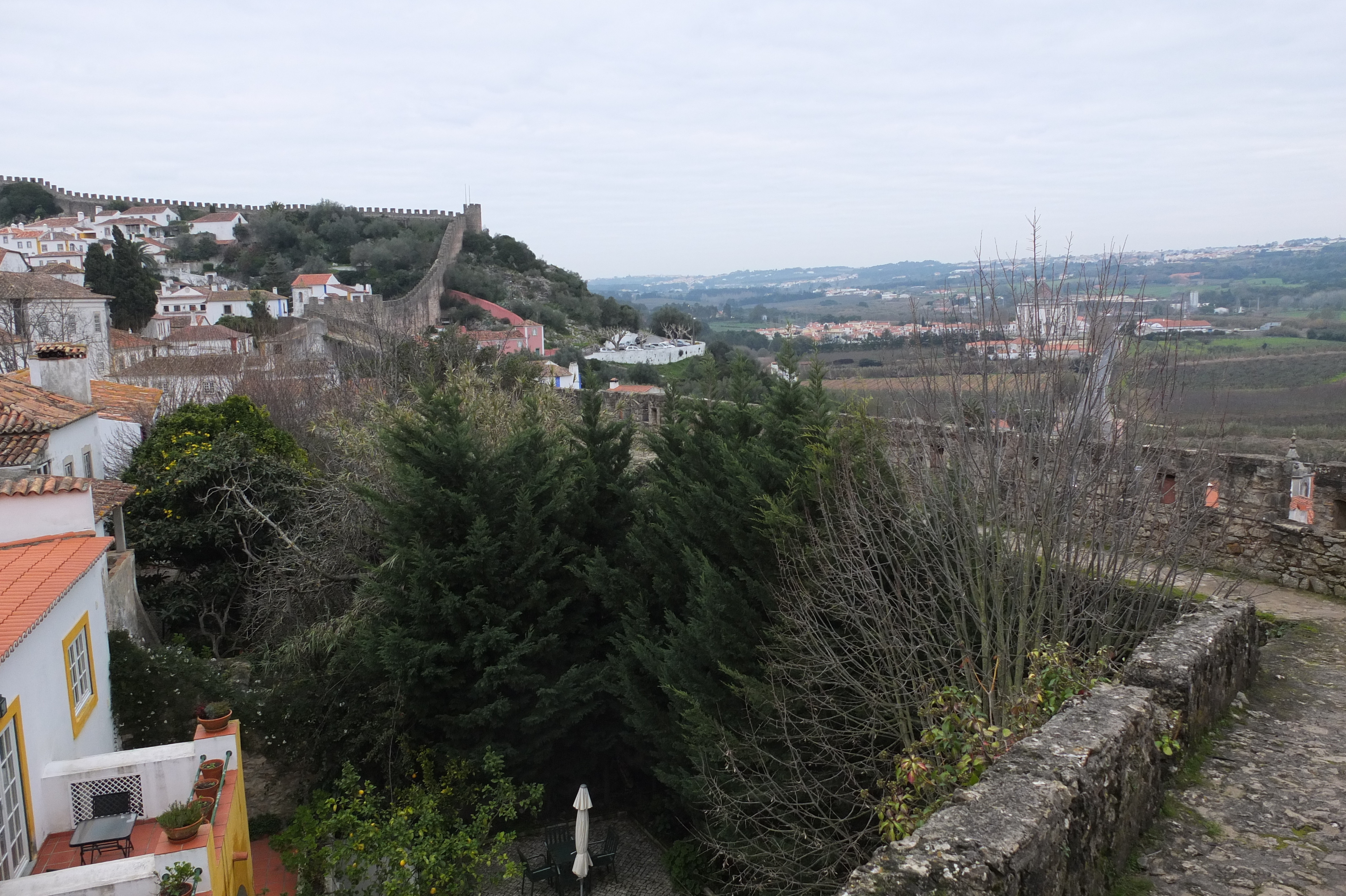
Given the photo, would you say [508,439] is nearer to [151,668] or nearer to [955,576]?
[151,668]

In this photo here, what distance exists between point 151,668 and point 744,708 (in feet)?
24.6

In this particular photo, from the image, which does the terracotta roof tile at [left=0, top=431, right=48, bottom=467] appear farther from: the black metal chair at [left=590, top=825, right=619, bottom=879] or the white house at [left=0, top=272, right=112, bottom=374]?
the white house at [left=0, top=272, right=112, bottom=374]

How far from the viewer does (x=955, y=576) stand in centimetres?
723

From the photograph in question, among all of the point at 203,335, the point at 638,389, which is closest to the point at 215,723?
the point at 638,389

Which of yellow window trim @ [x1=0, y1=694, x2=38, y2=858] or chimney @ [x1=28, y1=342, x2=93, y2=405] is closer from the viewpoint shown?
yellow window trim @ [x1=0, y1=694, x2=38, y2=858]

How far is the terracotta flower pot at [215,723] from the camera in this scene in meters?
9.29

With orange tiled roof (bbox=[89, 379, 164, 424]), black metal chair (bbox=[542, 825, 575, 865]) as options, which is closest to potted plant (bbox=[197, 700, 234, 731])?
black metal chair (bbox=[542, 825, 575, 865])

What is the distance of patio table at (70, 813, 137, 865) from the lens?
7980 mm

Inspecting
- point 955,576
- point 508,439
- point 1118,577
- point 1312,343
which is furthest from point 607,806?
point 1312,343

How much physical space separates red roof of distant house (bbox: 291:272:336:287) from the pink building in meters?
7.95

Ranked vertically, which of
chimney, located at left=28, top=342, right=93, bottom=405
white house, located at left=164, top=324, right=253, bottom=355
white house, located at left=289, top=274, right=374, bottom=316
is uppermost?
white house, located at left=289, top=274, right=374, bottom=316

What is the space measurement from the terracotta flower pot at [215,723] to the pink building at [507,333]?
A: 63.4 ft

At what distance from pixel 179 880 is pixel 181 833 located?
0.44 m

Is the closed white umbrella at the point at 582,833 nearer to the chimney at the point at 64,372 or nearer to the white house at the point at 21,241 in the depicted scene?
the chimney at the point at 64,372
